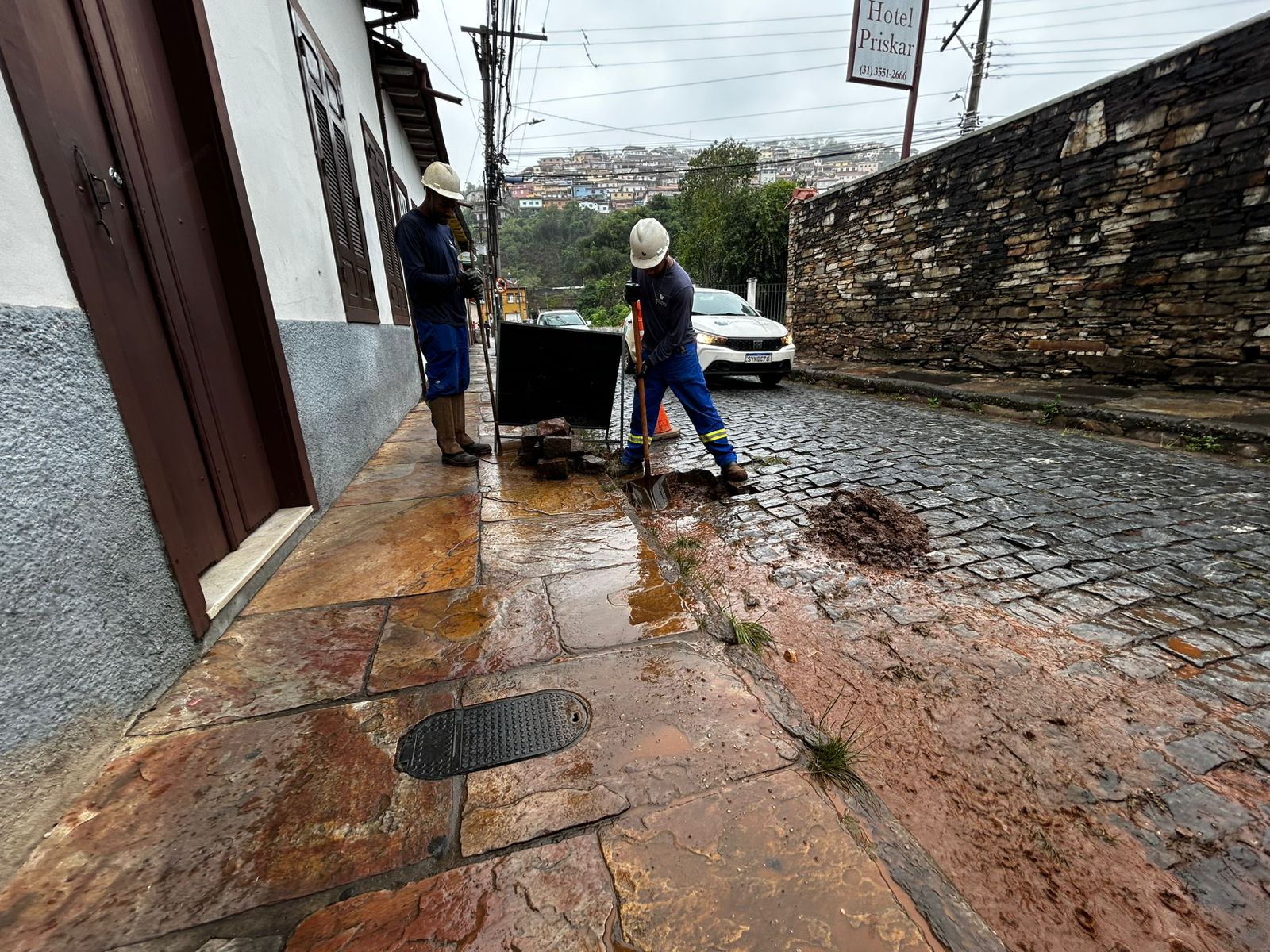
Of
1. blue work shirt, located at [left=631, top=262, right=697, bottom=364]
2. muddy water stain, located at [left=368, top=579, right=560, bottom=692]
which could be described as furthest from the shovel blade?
muddy water stain, located at [left=368, top=579, right=560, bottom=692]

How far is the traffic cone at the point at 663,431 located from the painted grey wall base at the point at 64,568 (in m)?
3.84

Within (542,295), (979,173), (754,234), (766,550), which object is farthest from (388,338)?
(542,295)

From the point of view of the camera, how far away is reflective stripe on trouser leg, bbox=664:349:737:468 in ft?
12.2

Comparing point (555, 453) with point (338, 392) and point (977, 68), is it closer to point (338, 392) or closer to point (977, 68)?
point (338, 392)

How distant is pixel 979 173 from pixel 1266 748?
864 centimetres

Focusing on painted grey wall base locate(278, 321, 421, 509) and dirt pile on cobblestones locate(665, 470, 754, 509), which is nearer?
painted grey wall base locate(278, 321, 421, 509)

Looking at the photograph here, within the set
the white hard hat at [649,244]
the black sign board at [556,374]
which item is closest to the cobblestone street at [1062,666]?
the black sign board at [556,374]

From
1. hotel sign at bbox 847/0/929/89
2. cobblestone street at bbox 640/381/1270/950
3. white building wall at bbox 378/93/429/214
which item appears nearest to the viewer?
cobblestone street at bbox 640/381/1270/950

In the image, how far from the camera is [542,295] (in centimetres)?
5331

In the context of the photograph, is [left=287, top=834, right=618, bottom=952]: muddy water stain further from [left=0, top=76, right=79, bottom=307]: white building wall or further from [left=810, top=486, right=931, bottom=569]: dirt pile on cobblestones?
[left=810, top=486, right=931, bottom=569]: dirt pile on cobblestones

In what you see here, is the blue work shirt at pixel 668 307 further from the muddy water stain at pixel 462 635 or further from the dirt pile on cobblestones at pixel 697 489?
the muddy water stain at pixel 462 635

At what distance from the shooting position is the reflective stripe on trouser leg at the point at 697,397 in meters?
3.73

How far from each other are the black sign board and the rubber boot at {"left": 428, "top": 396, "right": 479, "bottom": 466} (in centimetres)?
38

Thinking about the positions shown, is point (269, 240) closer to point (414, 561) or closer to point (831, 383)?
point (414, 561)
